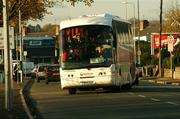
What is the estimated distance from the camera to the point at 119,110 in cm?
2162

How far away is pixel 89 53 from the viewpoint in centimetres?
3161

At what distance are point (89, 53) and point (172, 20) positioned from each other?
6510cm

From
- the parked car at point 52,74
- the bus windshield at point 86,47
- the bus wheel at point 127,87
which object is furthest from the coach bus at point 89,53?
the parked car at point 52,74

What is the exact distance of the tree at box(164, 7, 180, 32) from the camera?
9293cm

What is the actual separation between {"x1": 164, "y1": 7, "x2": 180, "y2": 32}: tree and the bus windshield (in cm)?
6089

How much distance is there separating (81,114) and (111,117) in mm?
1666

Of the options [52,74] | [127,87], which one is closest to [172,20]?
[52,74]

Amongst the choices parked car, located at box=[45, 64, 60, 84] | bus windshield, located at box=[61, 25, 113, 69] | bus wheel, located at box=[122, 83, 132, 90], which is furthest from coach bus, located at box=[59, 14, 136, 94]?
parked car, located at box=[45, 64, 60, 84]

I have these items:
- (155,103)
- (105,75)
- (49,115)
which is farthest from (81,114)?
(105,75)

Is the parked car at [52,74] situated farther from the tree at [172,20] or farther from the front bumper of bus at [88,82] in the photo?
the tree at [172,20]

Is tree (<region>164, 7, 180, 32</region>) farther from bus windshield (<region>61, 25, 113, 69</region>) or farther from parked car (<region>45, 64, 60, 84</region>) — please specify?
bus windshield (<region>61, 25, 113, 69</region>)

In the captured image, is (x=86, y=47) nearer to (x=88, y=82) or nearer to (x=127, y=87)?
(x=88, y=82)

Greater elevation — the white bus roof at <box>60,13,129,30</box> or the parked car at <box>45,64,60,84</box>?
the white bus roof at <box>60,13,129,30</box>

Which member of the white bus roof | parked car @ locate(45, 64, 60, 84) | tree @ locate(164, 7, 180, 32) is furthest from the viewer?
tree @ locate(164, 7, 180, 32)
